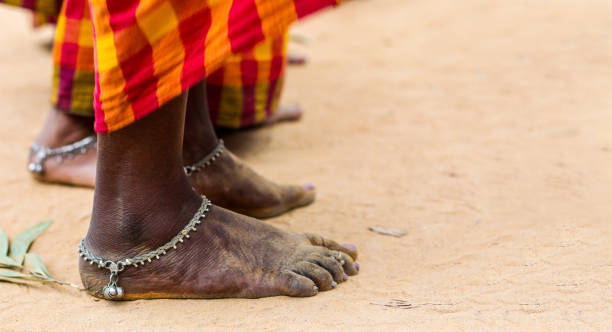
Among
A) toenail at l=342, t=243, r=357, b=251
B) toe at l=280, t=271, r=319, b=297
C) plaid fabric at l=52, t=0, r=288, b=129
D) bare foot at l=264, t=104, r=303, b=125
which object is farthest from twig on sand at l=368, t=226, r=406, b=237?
bare foot at l=264, t=104, r=303, b=125

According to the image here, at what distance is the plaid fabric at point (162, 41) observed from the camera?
119 centimetres

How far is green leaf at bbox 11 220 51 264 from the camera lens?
5.44ft

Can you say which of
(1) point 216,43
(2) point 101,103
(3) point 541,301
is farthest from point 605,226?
(2) point 101,103

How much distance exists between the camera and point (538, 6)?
4.26m

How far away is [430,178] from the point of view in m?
2.14

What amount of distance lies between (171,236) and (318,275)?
1.13 feet

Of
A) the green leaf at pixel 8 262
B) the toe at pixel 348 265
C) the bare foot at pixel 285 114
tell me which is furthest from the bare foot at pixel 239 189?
the bare foot at pixel 285 114

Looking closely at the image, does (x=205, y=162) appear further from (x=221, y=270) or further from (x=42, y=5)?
(x=42, y=5)

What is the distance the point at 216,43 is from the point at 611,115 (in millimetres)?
1880

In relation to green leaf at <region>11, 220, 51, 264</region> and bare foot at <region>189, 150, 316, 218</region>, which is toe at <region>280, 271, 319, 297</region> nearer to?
bare foot at <region>189, 150, 316, 218</region>

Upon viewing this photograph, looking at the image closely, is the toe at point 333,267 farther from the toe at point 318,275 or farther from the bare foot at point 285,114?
the bare foot at point 285,114

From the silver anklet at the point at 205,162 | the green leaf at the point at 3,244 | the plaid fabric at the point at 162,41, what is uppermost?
the plaid fabric at the point at 162,41

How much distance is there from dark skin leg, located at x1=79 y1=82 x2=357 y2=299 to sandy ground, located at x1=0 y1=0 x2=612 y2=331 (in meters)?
0.04

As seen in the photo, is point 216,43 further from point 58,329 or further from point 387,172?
point 387,172
